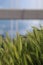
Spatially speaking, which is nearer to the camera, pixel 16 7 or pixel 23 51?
pixel 23 51

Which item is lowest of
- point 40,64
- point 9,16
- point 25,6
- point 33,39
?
point 40,64

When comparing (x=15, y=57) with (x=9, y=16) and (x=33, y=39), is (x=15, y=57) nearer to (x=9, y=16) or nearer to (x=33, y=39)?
(x=33, y=39)

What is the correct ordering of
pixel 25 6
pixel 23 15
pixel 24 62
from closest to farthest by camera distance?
pixel 24 62 → pixel 23 15 → pixel 25 6

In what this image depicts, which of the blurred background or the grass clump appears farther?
the blurred background

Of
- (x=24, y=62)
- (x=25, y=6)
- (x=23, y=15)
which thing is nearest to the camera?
(x=24, y=62)

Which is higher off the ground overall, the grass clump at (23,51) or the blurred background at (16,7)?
the blurred background at (16,7)

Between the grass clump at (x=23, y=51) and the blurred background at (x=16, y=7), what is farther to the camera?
the blurred background at (x=16, y=7)

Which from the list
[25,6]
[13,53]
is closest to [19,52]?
[13,53]

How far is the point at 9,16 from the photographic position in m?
1.12

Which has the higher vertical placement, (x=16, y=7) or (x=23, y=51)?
(x=16, y=7)

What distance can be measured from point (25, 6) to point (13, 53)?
1.30 meters

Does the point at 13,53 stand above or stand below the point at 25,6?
below

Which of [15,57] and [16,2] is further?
[16,2]

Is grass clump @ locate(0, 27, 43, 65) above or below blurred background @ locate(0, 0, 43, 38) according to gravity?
below
